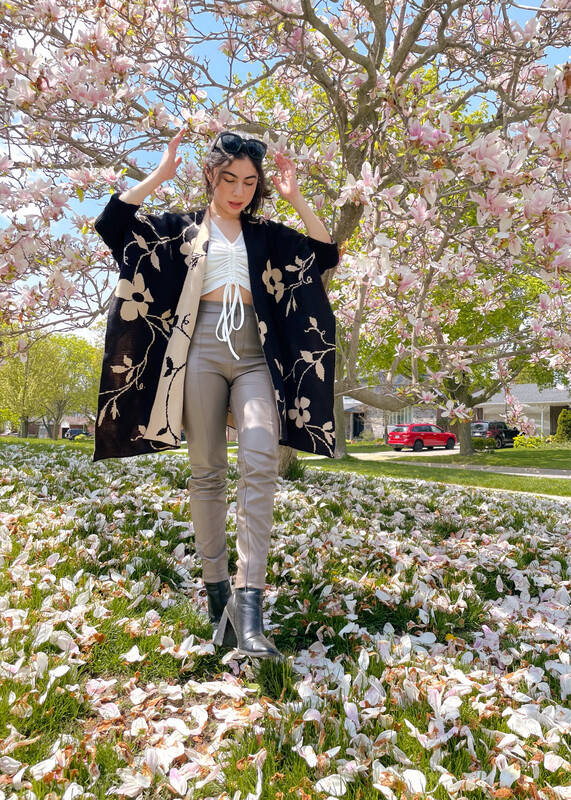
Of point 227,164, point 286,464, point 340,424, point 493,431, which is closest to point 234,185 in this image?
point 227,164

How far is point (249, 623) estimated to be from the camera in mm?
2244

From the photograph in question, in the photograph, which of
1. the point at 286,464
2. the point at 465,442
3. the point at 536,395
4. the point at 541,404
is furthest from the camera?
the point at 536,395

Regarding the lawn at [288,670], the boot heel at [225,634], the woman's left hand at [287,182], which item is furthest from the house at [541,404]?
the boot heel at [225,634]

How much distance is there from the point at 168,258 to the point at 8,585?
194 centimetres

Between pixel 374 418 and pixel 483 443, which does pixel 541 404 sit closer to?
pixel 374 418

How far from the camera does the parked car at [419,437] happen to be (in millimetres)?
30062

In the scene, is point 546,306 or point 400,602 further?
point 546,306

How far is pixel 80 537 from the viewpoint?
3932mm

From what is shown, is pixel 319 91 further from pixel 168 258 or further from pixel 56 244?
pixel 168 258

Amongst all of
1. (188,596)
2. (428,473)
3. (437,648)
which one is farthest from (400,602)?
(428,473)

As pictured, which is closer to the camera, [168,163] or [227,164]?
[168,163]

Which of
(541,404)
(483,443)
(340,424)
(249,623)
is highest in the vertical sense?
(541,404)

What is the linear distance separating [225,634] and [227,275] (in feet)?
5.61

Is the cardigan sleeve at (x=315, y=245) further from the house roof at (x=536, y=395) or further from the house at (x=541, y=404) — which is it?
the house at (x=541, y=404)
